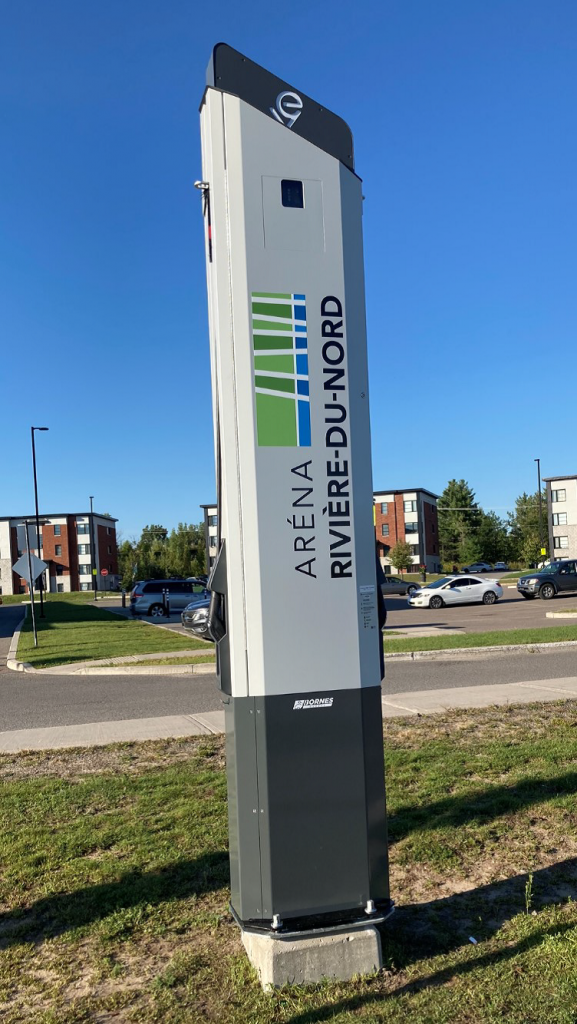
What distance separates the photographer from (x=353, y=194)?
11.8 feet

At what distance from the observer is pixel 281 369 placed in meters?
3.40

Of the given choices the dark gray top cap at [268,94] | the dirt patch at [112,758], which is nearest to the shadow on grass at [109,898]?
the dirt patch at [112,758]

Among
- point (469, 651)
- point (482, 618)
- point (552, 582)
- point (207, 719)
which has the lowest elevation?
point (482, 618)

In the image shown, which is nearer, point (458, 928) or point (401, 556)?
point (458, 928)

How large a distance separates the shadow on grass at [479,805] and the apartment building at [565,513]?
266ft

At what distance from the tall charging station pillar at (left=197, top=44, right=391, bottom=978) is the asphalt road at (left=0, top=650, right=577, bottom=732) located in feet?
21.9

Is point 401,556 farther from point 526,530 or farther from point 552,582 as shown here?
point 552,582

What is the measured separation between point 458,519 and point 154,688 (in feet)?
281

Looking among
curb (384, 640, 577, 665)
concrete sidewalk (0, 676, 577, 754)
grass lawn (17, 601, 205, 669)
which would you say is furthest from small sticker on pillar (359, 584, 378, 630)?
grass lawn (17, 601, 205, 669)

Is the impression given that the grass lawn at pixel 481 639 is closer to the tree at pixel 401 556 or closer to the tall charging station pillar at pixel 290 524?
the tall charging station pillar at pixel 290 524

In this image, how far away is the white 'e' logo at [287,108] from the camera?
11.3ft

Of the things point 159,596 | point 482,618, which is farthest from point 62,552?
point 482,618

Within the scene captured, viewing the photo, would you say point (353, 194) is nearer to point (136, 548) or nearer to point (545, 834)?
point (545, 834)

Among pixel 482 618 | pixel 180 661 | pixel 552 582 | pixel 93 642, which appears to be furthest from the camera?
pixel 552 582
